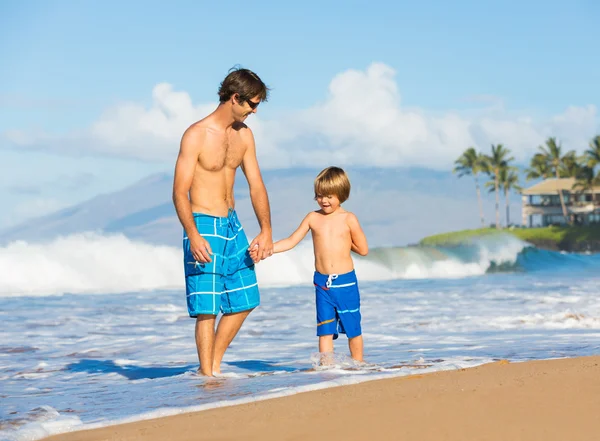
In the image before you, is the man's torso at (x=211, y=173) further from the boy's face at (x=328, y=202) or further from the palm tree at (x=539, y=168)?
the palm tree at (x=539, y=168)

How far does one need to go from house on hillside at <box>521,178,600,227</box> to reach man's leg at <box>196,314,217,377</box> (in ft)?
291

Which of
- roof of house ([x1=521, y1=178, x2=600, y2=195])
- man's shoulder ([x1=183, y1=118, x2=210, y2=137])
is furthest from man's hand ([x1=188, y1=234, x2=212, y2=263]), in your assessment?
roof of house ([x1=521, y1=178, x2=600, y2=195])

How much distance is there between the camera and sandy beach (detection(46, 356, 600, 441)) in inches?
135

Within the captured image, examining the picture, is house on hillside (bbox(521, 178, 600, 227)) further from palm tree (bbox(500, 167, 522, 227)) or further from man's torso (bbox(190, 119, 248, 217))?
man's torso (bbox(190, 119, 248, 217))

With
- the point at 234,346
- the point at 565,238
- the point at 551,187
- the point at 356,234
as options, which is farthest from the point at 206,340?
the point at 551,187

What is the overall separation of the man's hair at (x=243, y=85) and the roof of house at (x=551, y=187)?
90.2 meters

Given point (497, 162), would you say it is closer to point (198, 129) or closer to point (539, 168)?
point (539, 168)

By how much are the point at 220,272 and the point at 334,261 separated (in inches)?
35.2

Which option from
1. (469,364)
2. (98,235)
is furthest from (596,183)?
(469,364)

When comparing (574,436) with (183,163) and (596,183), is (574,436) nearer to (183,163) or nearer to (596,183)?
(183,163)

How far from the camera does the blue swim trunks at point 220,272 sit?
553 cm

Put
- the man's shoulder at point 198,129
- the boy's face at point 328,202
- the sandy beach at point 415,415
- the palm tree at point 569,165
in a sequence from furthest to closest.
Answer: the palm tree at point 569,165 < the boy's face at point 328,202 < the man's shoulder at point 198,129 < the sandy beach at point 415,415

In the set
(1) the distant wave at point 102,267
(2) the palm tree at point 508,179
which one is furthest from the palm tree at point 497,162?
(1) the distant wave at point 102,267

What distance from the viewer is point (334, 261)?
6074 millimetres
